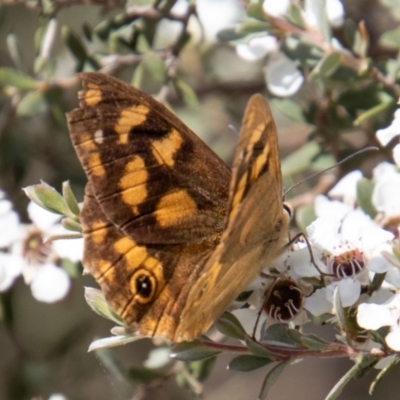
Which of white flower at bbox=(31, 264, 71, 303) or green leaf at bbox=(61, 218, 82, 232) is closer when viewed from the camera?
green leaf at bbox=(61, 218, 82, 232)

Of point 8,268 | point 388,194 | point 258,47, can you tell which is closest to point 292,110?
point 258,47

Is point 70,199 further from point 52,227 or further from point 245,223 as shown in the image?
point 52,227

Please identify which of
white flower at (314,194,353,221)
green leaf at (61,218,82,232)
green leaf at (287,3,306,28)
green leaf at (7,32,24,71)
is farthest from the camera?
green leaf at (7,32,24,71)

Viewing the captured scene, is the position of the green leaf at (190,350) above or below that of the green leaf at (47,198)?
below

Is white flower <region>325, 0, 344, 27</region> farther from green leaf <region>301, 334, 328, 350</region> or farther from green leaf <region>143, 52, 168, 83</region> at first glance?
green leaf <region>301, 334, 328, 350</region>

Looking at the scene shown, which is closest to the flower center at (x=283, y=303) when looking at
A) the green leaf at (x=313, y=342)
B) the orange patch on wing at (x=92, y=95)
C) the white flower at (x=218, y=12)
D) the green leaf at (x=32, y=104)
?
the green leaf at (x=313, y=342)

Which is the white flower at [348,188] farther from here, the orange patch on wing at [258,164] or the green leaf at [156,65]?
the orange patch on wing at [258,164]

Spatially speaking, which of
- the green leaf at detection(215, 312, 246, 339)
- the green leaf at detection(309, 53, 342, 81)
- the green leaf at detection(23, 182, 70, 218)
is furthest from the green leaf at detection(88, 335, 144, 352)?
the green leaf at detection(309, 53, 342, 81)
